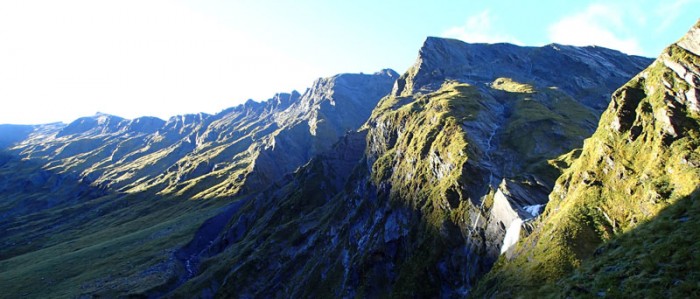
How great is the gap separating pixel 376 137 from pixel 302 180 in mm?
38436

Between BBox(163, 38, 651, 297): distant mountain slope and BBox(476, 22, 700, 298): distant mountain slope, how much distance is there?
34.8ft

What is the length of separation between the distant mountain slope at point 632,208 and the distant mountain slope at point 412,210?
418 inches

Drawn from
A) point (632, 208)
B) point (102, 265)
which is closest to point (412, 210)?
point (632, 208)

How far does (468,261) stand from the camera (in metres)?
66.6

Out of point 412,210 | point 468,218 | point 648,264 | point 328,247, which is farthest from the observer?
point 328,247

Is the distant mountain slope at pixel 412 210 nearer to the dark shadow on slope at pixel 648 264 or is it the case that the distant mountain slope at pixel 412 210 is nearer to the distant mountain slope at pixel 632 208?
the distant mountain slope at pixel 632 208

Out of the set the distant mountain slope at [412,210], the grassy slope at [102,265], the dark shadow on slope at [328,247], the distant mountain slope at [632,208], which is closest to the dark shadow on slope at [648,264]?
the distant mountain slope at [632,208]

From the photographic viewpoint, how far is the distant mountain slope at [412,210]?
232 ft

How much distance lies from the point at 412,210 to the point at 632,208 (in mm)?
53590

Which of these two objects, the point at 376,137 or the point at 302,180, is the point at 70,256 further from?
the point at 376,137

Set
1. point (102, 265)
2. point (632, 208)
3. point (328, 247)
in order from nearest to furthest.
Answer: point (632, 208) < point (328, 247) < point (102, 265)

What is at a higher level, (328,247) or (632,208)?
(632,208)

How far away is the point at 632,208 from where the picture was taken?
140 ft

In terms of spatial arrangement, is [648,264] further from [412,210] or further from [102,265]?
[102,265]
